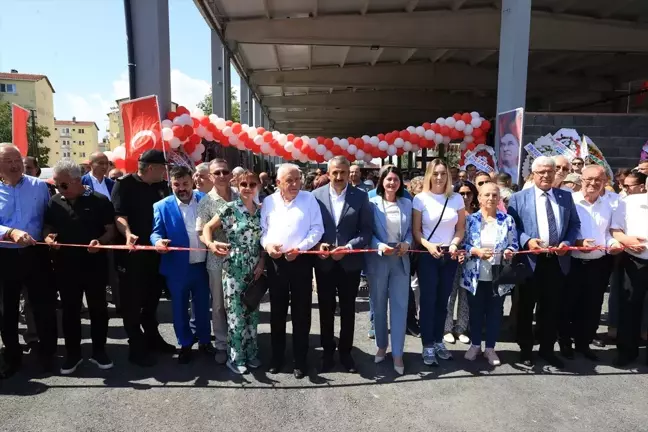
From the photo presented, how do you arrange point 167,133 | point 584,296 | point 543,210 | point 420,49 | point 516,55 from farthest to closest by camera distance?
point 420,49
point 516,55
point 167,133
point 584,296
point 543,210

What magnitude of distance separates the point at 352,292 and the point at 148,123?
166 inches

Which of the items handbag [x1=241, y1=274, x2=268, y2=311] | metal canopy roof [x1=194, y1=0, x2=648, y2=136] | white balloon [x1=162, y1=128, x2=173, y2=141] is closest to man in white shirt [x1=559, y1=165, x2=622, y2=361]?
handbag [x1=241, y1=274, x2=268, y2=311]

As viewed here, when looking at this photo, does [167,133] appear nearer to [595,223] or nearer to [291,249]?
[291,249]

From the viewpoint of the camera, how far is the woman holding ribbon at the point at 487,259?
3.86 meters

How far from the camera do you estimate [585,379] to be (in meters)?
3.80

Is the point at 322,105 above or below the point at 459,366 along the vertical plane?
above

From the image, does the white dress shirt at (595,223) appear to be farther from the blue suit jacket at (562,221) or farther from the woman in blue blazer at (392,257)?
the woman in blue blazer at (392,257)

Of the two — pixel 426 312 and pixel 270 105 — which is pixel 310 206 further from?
pixel 270 105

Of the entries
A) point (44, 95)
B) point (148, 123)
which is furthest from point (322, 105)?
point (44, 95)

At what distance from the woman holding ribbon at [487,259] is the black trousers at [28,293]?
3733mm

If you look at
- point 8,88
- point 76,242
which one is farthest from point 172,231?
point 8,88

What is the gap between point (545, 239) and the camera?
3912 mm

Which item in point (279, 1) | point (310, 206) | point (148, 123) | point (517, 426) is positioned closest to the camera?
point (517, 426)

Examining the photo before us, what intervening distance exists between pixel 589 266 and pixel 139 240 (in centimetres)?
420
